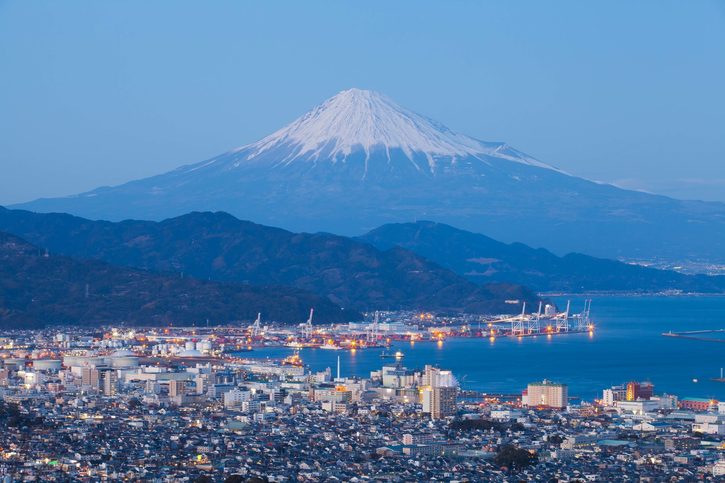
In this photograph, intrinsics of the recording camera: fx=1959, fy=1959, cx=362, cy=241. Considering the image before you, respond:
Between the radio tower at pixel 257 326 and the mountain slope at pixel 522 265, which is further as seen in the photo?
the mountain slope at pixel 522 265

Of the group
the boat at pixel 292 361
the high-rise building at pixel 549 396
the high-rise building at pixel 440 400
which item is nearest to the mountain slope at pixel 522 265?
the boat at pixel 292 361

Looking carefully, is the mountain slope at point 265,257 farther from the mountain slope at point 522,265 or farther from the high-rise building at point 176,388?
the high-rise building at point 176,388

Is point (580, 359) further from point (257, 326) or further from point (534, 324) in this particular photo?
point (534, 324)

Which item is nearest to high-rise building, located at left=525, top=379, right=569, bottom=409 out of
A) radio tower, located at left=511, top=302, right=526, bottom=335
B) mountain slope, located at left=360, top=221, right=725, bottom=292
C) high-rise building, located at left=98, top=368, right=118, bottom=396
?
high-rise building, located at left=98, top=368, right=118, bottom=396

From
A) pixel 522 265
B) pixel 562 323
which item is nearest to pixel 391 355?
pixel 562 323

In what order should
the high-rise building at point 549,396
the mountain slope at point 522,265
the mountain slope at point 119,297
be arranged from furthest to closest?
the mountain slope at point 522,265, the mountain slope at point 119,297, the high-rise building at point 549,396

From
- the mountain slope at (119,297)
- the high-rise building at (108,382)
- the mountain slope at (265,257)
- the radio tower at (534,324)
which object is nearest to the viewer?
the high-rise building at (108,382)

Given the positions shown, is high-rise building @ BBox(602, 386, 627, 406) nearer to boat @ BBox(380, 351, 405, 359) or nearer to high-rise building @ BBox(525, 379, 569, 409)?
high-rise building @ BBox(525, 379, 569, 409)
